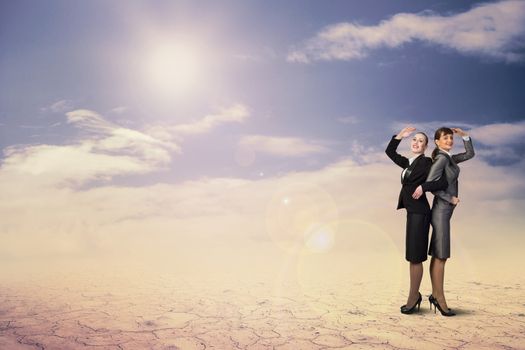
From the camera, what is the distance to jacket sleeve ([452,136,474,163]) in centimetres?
502

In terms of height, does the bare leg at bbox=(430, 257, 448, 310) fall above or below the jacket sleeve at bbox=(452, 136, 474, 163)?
below

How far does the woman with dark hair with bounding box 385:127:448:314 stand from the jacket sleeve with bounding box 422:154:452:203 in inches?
2.4

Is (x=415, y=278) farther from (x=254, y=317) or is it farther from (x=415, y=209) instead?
(x=254, y=317)

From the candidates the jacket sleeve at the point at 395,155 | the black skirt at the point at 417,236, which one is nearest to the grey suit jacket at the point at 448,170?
the black skirt at the point at 417,236

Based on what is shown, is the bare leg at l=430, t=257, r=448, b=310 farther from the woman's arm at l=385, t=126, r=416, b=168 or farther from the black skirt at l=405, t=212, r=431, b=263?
the woman's arm at l=385, t=126, r=416, b=168

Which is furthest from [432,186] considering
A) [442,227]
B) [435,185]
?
[442,227]

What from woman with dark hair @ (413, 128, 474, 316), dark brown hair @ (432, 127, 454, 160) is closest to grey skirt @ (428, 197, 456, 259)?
woman with dark hair @ (413, 128, 474, 316)

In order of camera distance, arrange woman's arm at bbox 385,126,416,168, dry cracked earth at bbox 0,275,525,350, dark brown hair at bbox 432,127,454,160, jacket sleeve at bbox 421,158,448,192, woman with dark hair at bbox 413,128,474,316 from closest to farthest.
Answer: dry cracked earth at bbox 0,275,525,350 < jacket sleeve at bbox 421,158,448,192 < woman with dark hair at bbox 413,128,474,316 < dark brown hair at bbox 432,127,454,160 < woman's arm at bbox 385,126,416,168

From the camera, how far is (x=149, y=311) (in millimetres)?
5684

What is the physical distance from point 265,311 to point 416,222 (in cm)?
214

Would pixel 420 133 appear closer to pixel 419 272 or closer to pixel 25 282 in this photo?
pixel 419 272

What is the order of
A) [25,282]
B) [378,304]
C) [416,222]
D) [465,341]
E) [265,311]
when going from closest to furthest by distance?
[465,341] < [416,222] < [265,311] < [378,304] < [25,282]

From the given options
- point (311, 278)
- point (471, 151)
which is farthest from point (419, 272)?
point (311, 278)

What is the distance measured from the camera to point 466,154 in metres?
5.06
